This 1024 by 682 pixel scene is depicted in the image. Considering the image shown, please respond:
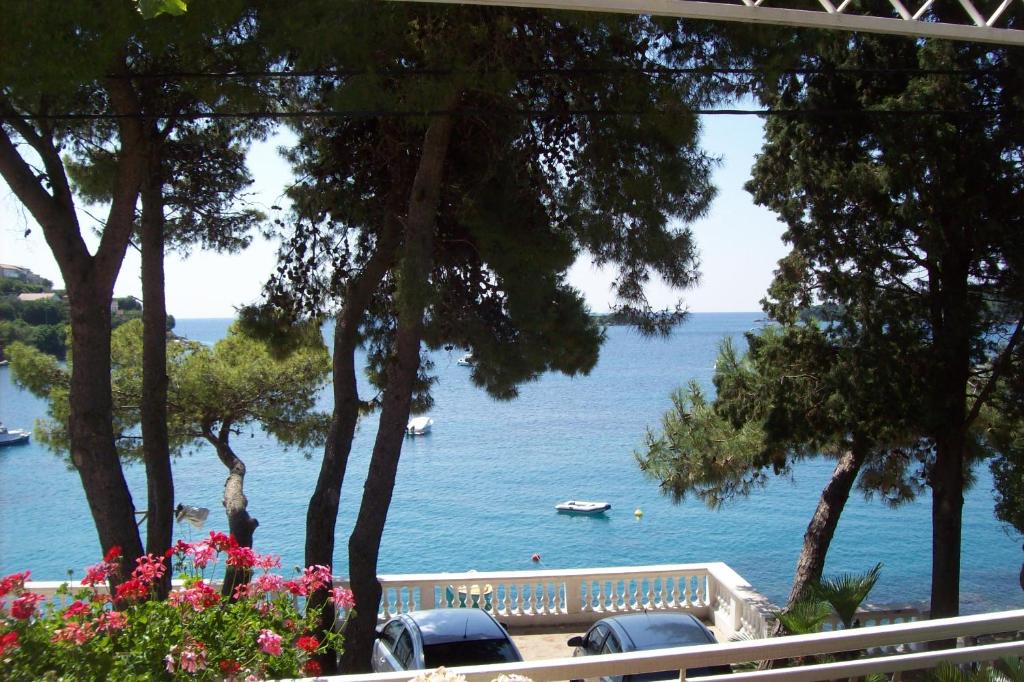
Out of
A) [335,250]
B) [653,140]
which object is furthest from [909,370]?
[335,250]

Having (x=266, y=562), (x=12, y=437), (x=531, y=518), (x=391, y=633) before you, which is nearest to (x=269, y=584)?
(x=266, y=562)

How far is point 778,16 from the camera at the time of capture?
414 cm

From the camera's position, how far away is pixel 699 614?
36.8 ft

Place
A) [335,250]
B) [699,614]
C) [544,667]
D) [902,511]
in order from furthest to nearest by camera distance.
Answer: [902,511] → [699,614] → [335,250] → [544,667]

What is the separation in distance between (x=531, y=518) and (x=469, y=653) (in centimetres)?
2538

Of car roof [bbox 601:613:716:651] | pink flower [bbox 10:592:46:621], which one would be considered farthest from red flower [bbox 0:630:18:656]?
car roof [bbox 601:613:716:651]

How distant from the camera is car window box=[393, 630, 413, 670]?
771 cm

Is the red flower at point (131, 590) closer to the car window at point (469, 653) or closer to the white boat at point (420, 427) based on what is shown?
→ the car window at point (469, 653)

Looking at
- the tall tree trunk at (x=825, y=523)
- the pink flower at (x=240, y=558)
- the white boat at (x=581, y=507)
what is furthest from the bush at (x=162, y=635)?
the white boat at (x=581, y=507)

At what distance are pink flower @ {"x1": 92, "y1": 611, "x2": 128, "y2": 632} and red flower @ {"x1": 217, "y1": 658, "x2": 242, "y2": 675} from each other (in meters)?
0.36

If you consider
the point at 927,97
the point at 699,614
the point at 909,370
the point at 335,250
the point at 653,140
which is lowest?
the point at 699,614

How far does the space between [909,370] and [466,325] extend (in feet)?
14.5

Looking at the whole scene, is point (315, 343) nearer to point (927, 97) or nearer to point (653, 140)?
point (653, 140)

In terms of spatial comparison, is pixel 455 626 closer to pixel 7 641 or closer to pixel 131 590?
pixel 131 590
